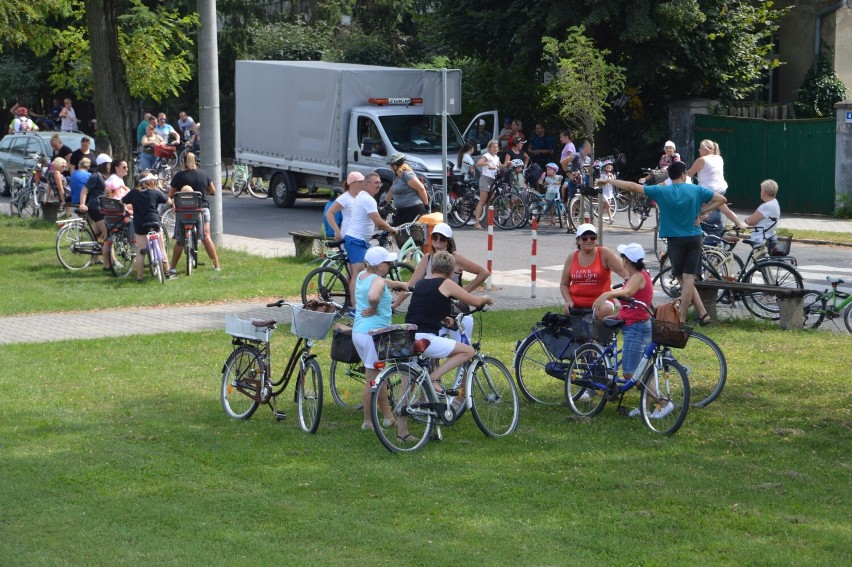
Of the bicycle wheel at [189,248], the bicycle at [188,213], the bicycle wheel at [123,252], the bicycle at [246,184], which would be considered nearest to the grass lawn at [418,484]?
the bicycle at [188,213]

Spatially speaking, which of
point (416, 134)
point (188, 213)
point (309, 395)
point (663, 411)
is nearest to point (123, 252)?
point (188, 213)

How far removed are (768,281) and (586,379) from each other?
622cm

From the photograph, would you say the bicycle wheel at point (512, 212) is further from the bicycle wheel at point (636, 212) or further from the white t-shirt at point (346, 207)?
the white t-shirt at point (346, 207)

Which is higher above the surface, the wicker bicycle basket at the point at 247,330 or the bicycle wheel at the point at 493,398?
the wicker bicycle basket at the point at 247,330

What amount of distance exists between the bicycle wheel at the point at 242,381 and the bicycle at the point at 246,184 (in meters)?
23.1

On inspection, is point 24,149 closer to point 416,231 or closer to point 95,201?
point 95,201

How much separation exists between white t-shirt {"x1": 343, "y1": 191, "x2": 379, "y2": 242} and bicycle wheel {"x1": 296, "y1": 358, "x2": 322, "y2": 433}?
17.2 feet

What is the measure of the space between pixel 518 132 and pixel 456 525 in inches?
925

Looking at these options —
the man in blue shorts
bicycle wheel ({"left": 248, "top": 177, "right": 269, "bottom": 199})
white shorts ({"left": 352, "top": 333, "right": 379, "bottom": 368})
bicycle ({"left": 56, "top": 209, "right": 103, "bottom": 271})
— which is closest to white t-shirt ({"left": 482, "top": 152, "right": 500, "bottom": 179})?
bicycle ({"left": 56, "top": 209, "right": 103, "bottom": 271})

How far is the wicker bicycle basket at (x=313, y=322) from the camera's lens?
979 cm

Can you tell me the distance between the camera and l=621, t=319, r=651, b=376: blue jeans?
33.6 ft

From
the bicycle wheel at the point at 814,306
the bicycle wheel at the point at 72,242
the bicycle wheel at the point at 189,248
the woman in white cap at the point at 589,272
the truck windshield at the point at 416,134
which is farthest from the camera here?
the truck windshield at the point at 416,134

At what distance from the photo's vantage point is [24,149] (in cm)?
3253

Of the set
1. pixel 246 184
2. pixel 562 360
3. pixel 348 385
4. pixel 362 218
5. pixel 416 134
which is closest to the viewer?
pixel 562 360
